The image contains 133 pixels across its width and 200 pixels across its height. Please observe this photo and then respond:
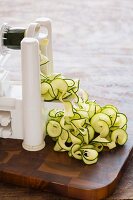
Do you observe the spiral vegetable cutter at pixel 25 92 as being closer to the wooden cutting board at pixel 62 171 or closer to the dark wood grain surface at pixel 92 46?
the wooden cutting board at pixel 62 171

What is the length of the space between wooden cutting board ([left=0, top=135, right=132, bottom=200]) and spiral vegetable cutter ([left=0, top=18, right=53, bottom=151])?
0.04 metres

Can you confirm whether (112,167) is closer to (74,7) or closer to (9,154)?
(9,154)

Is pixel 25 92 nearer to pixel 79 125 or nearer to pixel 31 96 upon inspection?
pixel 31 96

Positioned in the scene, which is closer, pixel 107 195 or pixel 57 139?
pixel 107 195

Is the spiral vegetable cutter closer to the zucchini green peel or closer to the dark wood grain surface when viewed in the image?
the zucchini green peel

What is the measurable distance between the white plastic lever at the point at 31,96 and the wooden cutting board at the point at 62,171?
27 millimetres

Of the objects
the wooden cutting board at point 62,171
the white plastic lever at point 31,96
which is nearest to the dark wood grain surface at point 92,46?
the wooden cutting board at point 62,171

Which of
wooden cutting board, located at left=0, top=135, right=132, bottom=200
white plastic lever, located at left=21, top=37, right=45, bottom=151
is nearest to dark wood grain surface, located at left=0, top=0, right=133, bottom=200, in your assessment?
wooden cutting board, located at left=0, top=135, right=132, bottom=200

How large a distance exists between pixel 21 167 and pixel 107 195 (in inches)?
7.6

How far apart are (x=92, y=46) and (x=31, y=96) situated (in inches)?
37.2

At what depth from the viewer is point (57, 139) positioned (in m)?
1.05

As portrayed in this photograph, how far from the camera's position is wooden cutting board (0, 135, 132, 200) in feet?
3.00

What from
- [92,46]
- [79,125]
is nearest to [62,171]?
[79,125]

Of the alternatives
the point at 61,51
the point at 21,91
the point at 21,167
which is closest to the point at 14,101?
the point at 21,91
